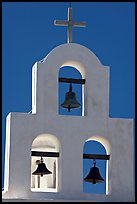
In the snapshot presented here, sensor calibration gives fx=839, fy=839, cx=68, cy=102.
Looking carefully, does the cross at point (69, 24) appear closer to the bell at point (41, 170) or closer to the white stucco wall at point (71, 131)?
the white stucco wall at point (71, 131)

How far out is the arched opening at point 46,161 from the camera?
17797 mm

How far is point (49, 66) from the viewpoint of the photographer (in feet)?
59.3

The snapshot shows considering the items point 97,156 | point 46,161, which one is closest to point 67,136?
point 97,156

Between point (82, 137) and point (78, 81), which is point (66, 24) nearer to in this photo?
point (78, 81)

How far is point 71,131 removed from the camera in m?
17.8

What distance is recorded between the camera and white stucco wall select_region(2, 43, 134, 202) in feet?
57.0

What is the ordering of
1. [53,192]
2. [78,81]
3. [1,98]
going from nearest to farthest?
[1,98] < [53,192] < [78,81]

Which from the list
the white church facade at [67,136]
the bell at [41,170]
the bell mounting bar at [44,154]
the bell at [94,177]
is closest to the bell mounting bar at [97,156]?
the white church facade at [67,136]

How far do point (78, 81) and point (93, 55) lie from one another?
26.0 inches

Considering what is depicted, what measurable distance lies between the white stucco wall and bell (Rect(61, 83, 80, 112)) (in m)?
0.36

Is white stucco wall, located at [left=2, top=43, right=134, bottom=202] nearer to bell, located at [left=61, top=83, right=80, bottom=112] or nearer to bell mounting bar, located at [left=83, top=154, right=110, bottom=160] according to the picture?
bell mounting bar, located at [left=83, top=154, right=110, bottom=160]

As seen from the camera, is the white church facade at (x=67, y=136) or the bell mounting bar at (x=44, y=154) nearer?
the white church facade at (x=67, y=136)

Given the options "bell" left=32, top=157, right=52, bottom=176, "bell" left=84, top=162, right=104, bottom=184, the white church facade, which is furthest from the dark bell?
"bell" left=84, top=162, right=104, bottom=184

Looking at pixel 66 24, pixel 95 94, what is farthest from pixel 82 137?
pixel 66 24
